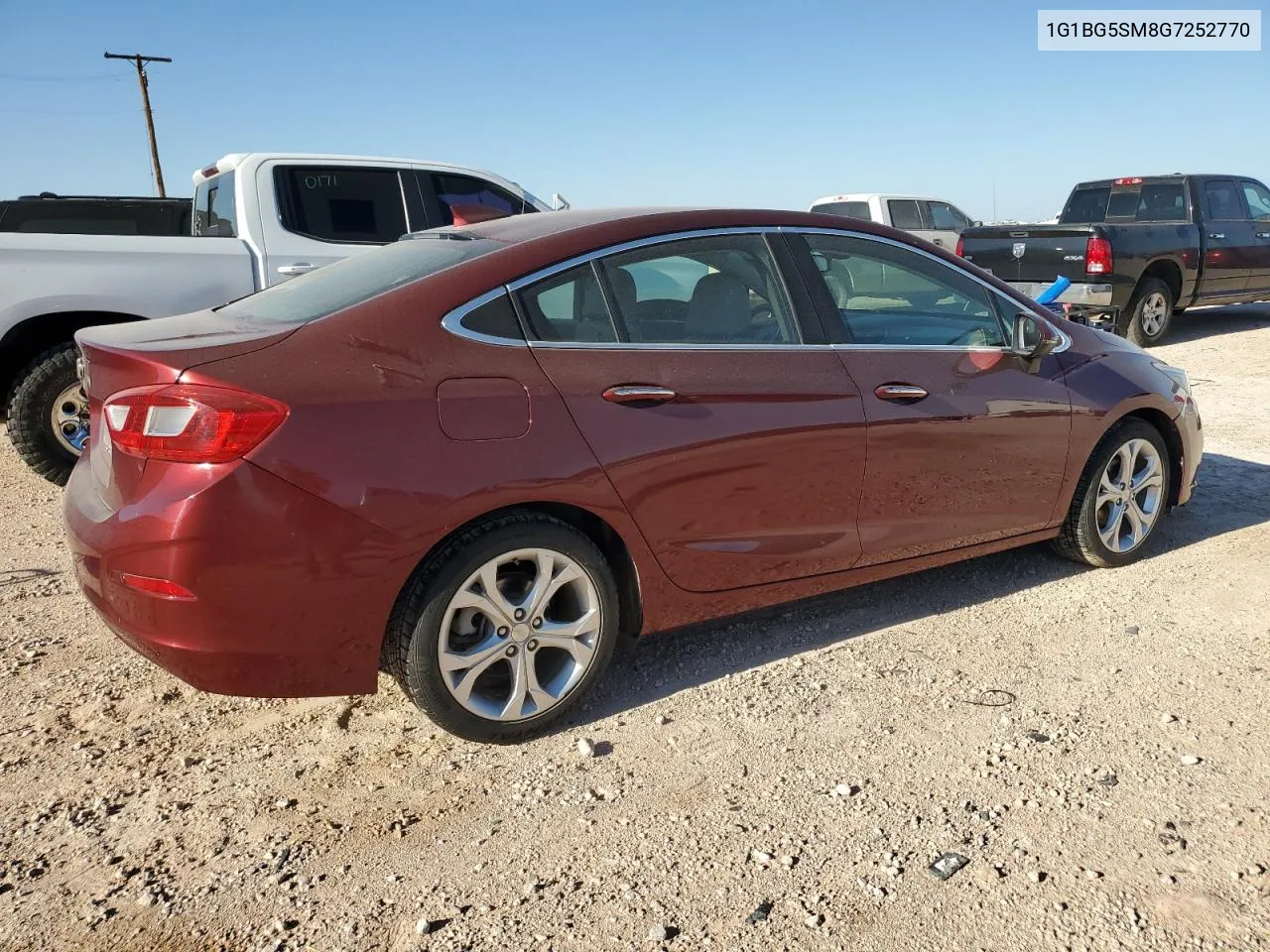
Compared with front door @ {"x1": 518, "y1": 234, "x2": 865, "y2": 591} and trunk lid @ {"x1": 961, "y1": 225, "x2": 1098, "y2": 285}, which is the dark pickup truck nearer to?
trunk lid @ {"x1": 961, "y1": 225, "x2": 1098, "y2": 285}

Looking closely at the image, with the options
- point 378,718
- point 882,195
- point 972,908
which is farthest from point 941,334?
point 882,195

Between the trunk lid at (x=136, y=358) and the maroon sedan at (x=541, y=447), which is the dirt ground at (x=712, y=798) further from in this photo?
the trunk lid at (x=136, y=358)

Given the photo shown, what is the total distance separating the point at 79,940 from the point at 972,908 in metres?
1.98

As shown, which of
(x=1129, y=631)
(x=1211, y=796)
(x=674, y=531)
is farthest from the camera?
(x=1129, y=631)

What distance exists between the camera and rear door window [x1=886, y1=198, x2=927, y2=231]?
16.8m

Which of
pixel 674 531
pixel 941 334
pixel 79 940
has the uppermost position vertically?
pixel 941 334

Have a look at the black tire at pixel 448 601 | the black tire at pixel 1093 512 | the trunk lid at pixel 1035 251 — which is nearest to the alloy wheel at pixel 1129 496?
the black tire at pixel 1093 512

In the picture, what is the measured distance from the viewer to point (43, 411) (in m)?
5.62

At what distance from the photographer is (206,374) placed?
→ 255 cm

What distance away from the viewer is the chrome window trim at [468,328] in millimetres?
2836

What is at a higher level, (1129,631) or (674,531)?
(674,531)

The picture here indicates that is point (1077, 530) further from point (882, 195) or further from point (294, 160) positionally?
point (882, 195)

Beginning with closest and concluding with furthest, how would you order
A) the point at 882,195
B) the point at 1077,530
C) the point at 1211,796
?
1. the point at 1211,796
2. the point at 1077,530
3. the point at 882,195

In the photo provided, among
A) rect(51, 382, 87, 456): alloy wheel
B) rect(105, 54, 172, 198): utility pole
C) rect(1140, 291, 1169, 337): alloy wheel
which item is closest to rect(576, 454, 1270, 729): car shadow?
rect(51, 382, 87, 456): alloy wheel
